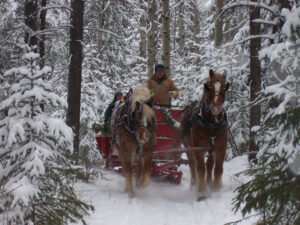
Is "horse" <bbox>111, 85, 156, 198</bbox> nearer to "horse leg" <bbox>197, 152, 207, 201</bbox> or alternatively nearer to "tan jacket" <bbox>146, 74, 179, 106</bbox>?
"horse leg" <bbox>197, 152, 207, 201</bbox>

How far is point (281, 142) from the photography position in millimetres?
3520

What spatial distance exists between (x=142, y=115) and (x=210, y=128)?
4.39 feet

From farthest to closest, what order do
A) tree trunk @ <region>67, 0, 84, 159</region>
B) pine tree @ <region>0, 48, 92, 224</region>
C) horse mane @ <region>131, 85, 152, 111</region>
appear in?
tree trunk @ <region>67, 0, 84, 159</region>
horse mane @ <region>131, 85, 152, 111</region>
pine tree @ <region>0, 48, 92, 224</region>

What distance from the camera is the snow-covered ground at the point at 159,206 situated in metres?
5.88

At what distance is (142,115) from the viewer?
7.39 metres

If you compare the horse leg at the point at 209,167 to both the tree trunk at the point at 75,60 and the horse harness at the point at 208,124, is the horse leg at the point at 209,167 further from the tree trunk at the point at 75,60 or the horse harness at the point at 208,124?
the tree trunk at the point at 75,60

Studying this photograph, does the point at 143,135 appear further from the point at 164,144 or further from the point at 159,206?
the point at 164,144

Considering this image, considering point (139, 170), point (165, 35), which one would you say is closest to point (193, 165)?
point (139, 170)

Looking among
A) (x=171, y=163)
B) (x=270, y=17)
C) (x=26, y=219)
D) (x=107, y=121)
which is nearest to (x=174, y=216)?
(x=171, y=163)

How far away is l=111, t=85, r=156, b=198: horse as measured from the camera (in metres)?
7.46

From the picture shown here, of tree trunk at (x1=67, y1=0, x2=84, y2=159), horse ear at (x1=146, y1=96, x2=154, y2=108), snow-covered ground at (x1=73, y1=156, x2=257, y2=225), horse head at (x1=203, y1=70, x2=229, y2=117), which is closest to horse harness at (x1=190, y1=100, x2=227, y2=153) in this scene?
horse head at (x1=203, y1=70, x2=229, y2=117)

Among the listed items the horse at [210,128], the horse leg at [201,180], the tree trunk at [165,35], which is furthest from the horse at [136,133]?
the tree trunk at [165,35]

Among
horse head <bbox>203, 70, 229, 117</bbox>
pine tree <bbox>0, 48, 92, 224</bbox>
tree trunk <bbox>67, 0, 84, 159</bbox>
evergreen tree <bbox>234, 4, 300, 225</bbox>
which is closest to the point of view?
evergreen tree <bbox>234, 4, 300, 225</bbox>

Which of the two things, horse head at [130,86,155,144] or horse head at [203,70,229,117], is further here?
horse head at [130,86,155,144]
